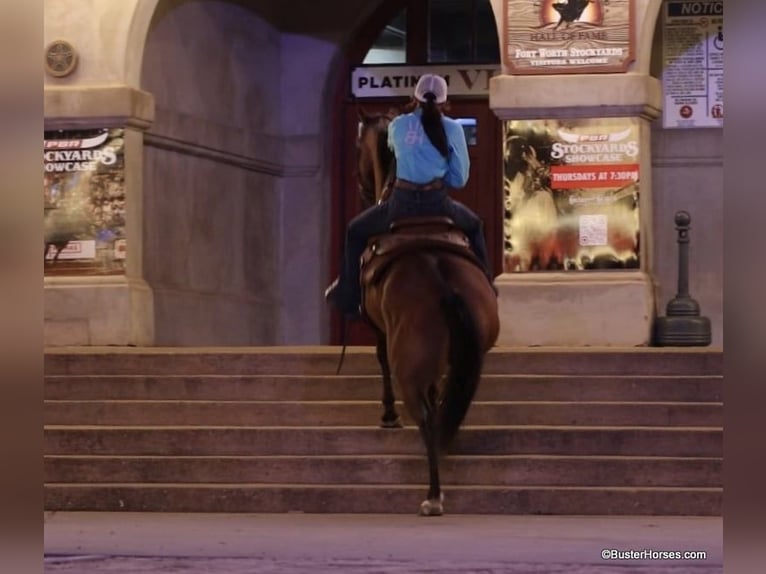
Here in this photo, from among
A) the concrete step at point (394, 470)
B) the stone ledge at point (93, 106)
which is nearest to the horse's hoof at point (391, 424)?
the concrete step at point (394, 470)

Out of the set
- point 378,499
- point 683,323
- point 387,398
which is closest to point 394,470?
point 378,499

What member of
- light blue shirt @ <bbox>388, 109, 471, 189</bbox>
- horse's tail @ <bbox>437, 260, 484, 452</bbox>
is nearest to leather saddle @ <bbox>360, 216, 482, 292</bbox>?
light blue shirt @ <bbox>388, 109, 471, 189</bbox>

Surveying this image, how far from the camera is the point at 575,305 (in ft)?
43.5

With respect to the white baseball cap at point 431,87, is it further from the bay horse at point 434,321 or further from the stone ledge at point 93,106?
the stone ledge at point 93,106

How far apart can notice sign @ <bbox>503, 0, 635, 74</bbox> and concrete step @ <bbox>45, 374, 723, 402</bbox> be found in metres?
3.13

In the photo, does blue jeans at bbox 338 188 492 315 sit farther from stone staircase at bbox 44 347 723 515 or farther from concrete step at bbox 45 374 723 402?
concrete step at bbox 45 374 723 402

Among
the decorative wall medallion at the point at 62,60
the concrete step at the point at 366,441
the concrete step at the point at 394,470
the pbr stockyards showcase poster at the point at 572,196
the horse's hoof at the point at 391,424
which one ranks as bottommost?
the concrete step at the point at 394,470

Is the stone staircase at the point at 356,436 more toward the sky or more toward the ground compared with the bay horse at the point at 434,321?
more toward the ground

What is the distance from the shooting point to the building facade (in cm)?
1340

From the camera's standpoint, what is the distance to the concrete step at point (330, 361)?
11.7m

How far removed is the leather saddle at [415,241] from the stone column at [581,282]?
3.63m

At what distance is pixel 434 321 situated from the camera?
9219mm

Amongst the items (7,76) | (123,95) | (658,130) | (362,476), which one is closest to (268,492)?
(362,476)

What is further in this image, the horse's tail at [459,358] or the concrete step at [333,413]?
the concrete step at [333,413]
